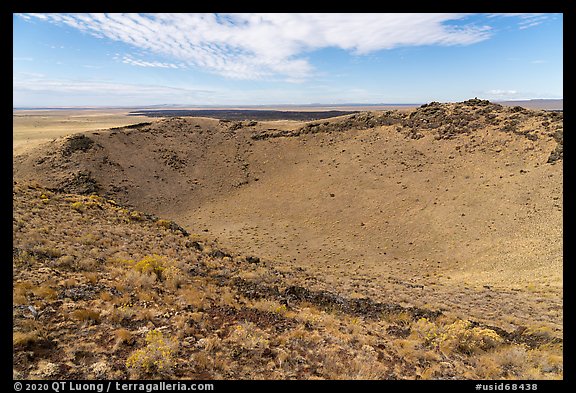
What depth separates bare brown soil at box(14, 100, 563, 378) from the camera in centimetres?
1497

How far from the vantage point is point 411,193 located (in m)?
34.0

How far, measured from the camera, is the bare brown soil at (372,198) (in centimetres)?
1497

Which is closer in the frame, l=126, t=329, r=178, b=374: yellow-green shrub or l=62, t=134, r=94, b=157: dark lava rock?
l=126, t=329, r=178, b=374: yellow-green shrub

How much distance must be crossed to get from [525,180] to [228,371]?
34070mm

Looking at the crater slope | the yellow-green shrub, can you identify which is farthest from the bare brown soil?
the yellow-green shrub

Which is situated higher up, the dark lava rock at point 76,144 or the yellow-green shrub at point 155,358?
the dark lava rock at point 76,144

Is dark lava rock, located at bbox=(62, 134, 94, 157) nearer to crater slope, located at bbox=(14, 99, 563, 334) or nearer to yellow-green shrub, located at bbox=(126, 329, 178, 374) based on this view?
crater slope, located at bbox=(14, 99, 563, 334)

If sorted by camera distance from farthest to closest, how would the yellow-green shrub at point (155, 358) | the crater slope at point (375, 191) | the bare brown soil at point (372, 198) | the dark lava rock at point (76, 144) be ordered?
the dark lava rock at point (76, 144)
the crater slope at point (375, 191)
the bare brown soil at point (372, 198)
the yellow-green shrub at point (155, 358)

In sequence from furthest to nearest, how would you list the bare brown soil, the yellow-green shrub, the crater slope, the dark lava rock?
the dark lava rock, the crater slope, the bare brown soil, the yellow-green shrub

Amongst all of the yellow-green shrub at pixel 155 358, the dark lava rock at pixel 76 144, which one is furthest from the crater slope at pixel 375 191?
the yellow-green shrub at pixel 155 358

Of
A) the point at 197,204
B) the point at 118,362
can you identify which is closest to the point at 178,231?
the point at 118,362

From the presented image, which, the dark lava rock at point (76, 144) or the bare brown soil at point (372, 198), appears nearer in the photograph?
the bare brown soil at point (372, 198)

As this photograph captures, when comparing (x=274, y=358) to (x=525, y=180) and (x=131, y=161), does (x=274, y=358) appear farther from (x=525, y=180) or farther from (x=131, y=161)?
(x=131, y=161)

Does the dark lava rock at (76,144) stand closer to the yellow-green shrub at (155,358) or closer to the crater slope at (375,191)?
the crater slope at (375,191)
